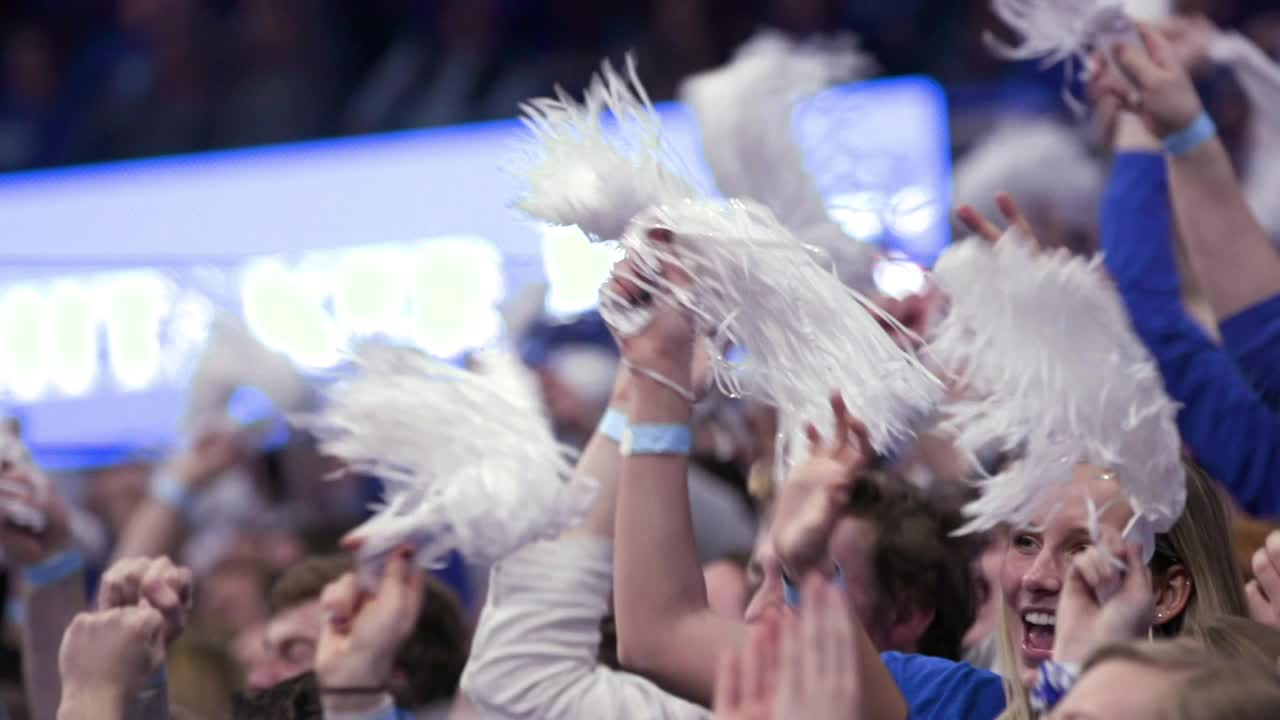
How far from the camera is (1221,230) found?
8.09ft

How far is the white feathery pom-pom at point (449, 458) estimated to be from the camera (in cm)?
198

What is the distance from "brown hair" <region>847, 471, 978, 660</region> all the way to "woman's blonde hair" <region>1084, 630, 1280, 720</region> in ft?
2.38

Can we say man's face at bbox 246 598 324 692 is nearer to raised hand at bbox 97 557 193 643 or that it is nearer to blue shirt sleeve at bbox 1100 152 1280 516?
raised hand at bbox 97 557 193 643

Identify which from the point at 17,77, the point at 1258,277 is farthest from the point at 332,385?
the point at 17,77

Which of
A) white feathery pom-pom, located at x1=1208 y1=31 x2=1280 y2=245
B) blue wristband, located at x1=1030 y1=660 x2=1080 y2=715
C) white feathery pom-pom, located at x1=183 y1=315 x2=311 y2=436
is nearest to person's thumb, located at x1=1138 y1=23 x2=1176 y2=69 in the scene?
white feathery pom-pom, located at x1=1208 y1=31 x2=1280 y2=245

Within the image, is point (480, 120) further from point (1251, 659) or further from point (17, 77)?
point (1251, 659)

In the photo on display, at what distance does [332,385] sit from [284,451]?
248cm

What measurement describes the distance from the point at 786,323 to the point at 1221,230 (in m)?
1.02

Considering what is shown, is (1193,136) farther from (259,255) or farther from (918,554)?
(259,255)

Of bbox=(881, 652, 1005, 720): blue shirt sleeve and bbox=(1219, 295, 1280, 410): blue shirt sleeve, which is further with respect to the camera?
bbox=(1219, 295, 1280, 410): blue shirt sleeve

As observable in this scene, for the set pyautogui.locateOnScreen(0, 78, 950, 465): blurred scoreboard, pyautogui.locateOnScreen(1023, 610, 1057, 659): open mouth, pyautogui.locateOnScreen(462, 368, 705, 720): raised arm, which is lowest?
pyautogui.locateOnScreen(0, 78, 950, 465): blurred scoreboard

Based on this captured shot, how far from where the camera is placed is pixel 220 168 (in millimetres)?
6297

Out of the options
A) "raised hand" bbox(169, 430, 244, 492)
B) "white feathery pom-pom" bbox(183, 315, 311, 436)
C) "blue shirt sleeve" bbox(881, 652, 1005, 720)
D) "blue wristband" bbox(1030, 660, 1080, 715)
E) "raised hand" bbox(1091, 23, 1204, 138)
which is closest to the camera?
"blue wristband" bbox(1030, 660, 1080, 715)

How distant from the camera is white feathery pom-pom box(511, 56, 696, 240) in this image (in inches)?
70.6
